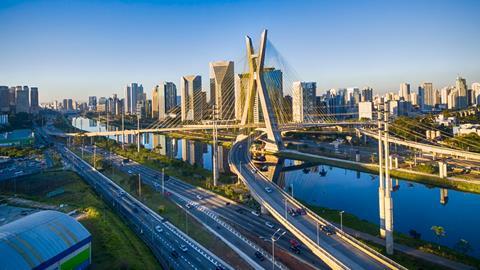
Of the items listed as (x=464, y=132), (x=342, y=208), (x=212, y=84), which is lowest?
(x=342, y=208)

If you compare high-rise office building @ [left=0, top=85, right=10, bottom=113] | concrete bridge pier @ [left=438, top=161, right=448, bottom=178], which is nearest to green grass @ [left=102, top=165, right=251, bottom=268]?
concrete bridge pier @ [left=438, top=161, right=448, bottom=178]

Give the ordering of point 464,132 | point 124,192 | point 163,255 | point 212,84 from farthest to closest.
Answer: point 212,84, point 464,132, point 124,192, point 163,255

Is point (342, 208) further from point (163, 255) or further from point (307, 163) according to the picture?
point (307, 163)

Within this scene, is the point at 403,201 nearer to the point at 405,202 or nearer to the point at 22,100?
the point at 405,202

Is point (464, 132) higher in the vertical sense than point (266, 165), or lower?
higher

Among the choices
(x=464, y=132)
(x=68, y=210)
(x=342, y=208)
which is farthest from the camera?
(x=464, y=132)

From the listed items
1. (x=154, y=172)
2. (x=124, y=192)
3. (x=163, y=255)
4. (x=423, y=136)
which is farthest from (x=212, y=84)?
(x=163, y=255)
